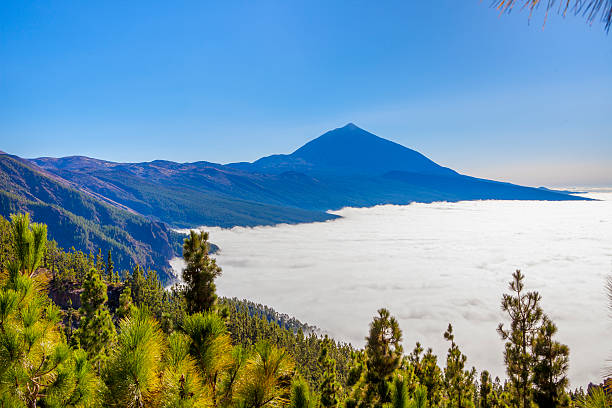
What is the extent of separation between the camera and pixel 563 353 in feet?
33.5

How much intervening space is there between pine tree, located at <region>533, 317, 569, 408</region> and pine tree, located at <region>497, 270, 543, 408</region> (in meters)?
0.54

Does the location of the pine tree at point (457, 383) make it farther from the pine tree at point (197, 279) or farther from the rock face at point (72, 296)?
the rock face at point (72, 296)

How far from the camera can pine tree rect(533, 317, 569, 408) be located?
33.5ft

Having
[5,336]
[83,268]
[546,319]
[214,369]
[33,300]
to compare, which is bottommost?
[83,268]

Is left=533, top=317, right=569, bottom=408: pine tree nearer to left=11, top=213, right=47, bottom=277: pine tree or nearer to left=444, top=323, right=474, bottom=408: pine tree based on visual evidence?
left=444, top=323, right=474, bottom=408: pine tree

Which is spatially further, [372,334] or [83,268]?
[83,268]

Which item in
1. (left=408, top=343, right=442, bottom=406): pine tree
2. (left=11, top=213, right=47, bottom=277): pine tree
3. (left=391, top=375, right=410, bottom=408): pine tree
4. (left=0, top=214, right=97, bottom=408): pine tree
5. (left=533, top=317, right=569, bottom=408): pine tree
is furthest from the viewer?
(left=408, top=343, right=442, bottom=406): pine tree

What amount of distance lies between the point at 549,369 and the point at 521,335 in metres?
1.39

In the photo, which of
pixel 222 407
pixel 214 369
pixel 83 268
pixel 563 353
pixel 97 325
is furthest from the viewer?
pixel 83 268

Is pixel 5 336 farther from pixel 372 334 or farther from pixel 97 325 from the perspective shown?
pixel 97 325

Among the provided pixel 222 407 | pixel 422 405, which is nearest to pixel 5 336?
pixel 222 407

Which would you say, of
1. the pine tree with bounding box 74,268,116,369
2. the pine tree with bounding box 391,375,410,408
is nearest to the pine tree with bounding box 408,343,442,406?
the pine tree with bounding box 391,375,410,408

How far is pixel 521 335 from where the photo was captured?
11625 mm

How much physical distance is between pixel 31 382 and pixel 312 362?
298 ft
